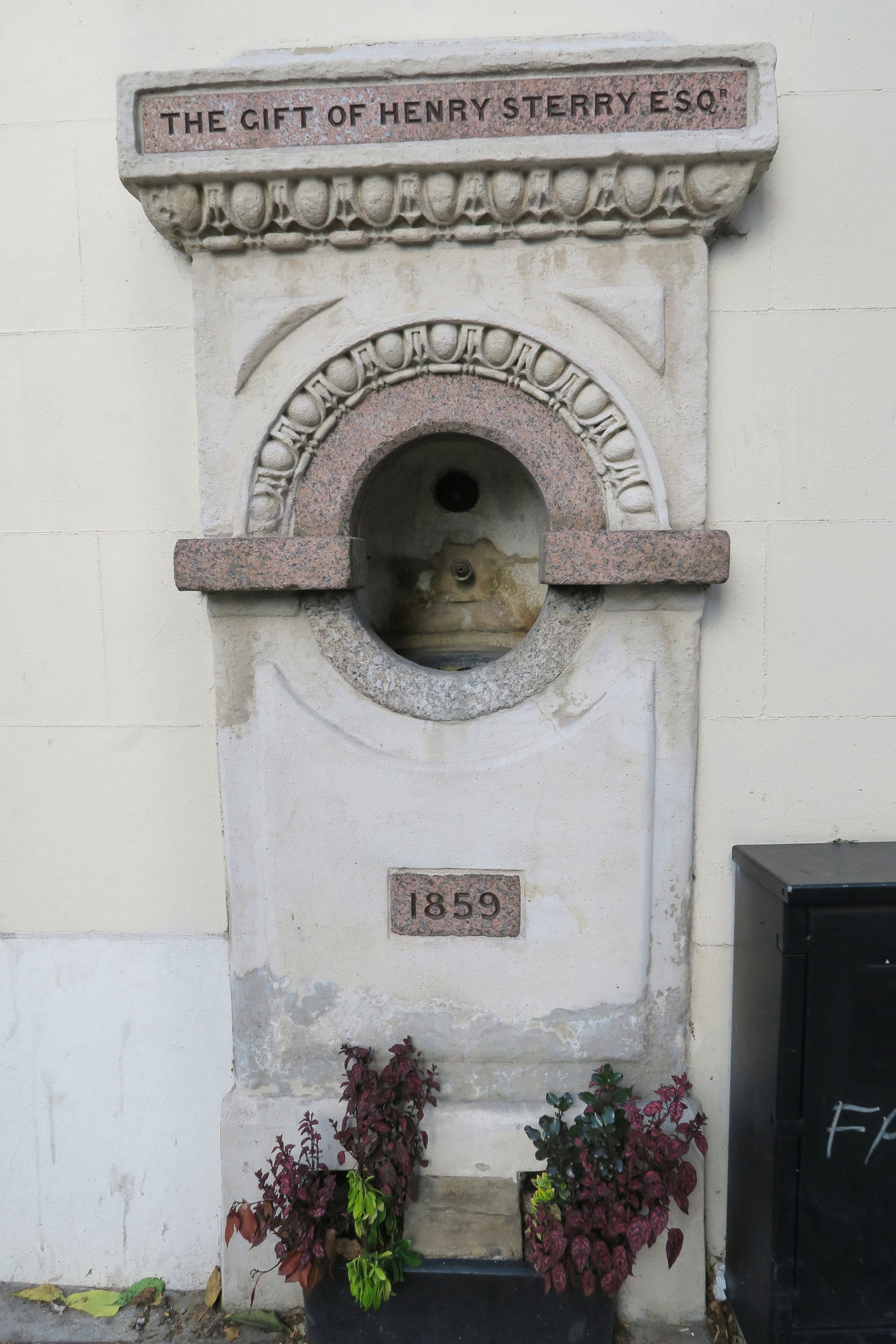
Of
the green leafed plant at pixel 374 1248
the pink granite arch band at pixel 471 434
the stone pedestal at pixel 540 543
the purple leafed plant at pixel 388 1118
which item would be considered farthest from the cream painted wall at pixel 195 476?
the green leafed plant at pixel 374 1248

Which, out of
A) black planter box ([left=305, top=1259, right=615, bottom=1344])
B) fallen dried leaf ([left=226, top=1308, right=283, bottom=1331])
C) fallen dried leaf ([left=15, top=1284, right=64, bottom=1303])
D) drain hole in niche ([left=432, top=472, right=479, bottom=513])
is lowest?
fallen dried leaf ([left=15, top=1284, right=64, bottom=1303])

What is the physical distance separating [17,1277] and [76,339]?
2.77 meters

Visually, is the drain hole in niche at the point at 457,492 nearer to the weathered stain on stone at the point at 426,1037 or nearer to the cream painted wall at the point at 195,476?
the cream painted wall at the point at 195,476

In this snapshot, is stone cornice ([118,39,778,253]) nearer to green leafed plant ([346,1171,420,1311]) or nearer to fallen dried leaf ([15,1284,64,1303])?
green leafed plant ([346,1171,420,1311])

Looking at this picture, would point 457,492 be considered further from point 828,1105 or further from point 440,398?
point 828,1105

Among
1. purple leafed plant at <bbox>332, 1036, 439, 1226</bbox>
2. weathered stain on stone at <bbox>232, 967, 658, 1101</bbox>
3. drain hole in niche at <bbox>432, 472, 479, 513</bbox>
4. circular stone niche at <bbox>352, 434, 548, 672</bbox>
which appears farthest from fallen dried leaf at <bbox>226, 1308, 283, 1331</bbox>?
drain hole in niche at <bbox>432, 472, 479, 513</bbox>

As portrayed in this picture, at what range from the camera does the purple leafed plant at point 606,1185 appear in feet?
6.61

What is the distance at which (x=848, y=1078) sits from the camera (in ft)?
6.64

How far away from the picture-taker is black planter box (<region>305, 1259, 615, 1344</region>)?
2.14 metres

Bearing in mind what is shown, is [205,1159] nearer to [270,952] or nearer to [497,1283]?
[270,952]

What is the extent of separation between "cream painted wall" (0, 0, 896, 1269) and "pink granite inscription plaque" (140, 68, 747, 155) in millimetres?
239

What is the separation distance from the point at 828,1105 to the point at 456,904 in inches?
40.7

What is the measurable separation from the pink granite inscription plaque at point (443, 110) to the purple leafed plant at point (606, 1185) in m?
2.38

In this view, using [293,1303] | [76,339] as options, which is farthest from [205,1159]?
[76,339]
